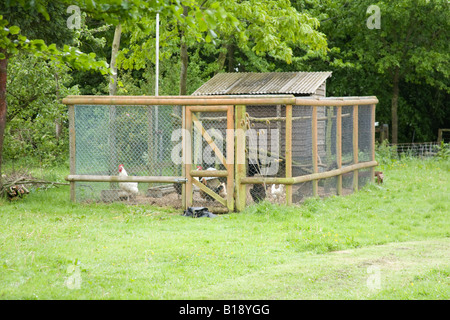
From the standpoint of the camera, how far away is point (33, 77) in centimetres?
1448

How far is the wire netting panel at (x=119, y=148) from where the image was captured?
1160cm

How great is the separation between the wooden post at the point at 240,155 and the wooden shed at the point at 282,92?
4.70 ft

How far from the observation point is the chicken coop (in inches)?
442

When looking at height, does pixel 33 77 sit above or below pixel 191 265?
above

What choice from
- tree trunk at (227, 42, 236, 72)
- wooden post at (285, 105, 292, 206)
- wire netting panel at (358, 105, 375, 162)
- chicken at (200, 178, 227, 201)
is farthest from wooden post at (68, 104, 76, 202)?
tree trunk at (227, 42, 236, 72)

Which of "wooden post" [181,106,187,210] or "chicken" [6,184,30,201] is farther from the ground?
"wooden post" [181,106,187,210]

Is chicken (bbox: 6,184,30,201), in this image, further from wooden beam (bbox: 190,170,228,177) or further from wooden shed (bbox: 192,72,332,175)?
wooden shed (bbox: 192,72,332,175)

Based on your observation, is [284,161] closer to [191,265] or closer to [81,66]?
[191,265]

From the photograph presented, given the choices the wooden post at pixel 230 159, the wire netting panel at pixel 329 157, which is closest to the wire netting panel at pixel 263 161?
the wooden post at pixel 230 159

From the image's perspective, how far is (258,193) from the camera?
11.7 meters

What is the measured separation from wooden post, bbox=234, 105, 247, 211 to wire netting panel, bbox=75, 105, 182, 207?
114cm

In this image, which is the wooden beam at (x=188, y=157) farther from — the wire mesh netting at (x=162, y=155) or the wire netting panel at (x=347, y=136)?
the wire netting panel at (x=347, y=136)

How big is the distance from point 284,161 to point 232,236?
12.0 ft
